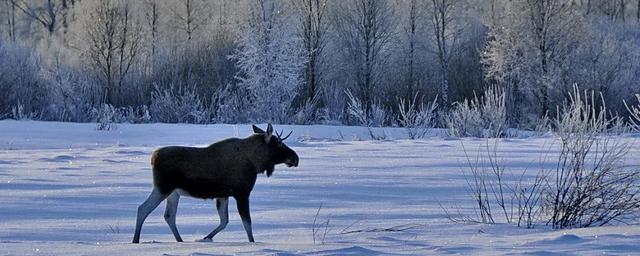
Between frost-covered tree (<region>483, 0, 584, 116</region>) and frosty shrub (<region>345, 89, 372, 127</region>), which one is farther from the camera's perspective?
frost-covered tree (<region>483, 0, 584, 116</region>)

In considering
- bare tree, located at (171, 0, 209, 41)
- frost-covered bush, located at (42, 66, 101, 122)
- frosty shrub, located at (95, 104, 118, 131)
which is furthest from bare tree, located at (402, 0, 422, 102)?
frosty shrub, located at (95, 104, 118, 131)

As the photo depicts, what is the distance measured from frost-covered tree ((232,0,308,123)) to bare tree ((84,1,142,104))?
3.87m

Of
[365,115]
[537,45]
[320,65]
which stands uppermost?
[537,45]

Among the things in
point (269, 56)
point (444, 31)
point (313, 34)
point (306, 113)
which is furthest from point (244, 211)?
point (444, 31)

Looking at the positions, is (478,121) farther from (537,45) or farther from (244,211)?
(244,211)

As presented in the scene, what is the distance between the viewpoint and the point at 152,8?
129 feet

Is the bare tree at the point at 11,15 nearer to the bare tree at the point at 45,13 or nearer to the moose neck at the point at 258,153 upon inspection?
the bare tree at the point at 45,13

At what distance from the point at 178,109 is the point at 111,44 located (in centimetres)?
481

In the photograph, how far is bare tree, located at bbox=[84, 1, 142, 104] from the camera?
1191 inches

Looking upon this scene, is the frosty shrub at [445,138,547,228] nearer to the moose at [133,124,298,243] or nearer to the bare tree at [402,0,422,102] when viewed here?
the moose at [133,124,298,243]

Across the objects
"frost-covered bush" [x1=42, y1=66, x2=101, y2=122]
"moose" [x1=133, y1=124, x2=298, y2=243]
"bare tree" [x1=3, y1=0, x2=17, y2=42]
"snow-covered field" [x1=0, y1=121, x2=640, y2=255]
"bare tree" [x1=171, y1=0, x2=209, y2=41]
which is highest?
"bare tree" [x1=3, y1=0, x2=17, y2=42]

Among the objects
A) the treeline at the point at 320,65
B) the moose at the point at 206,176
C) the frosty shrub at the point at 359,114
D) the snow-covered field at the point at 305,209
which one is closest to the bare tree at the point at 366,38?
the treeline at the point at 320,65

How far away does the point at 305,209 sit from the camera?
8969 millimetres

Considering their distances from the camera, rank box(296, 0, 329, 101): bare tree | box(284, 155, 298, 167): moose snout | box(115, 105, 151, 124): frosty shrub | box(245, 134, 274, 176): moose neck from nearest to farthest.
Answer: box(245, 134, 274, 176): moose neck, box(284, 155, 298, 167): moose snout, box(115, 105, 151, 124): frosty shrub, box(296, 0, 329, 101): bare tree
